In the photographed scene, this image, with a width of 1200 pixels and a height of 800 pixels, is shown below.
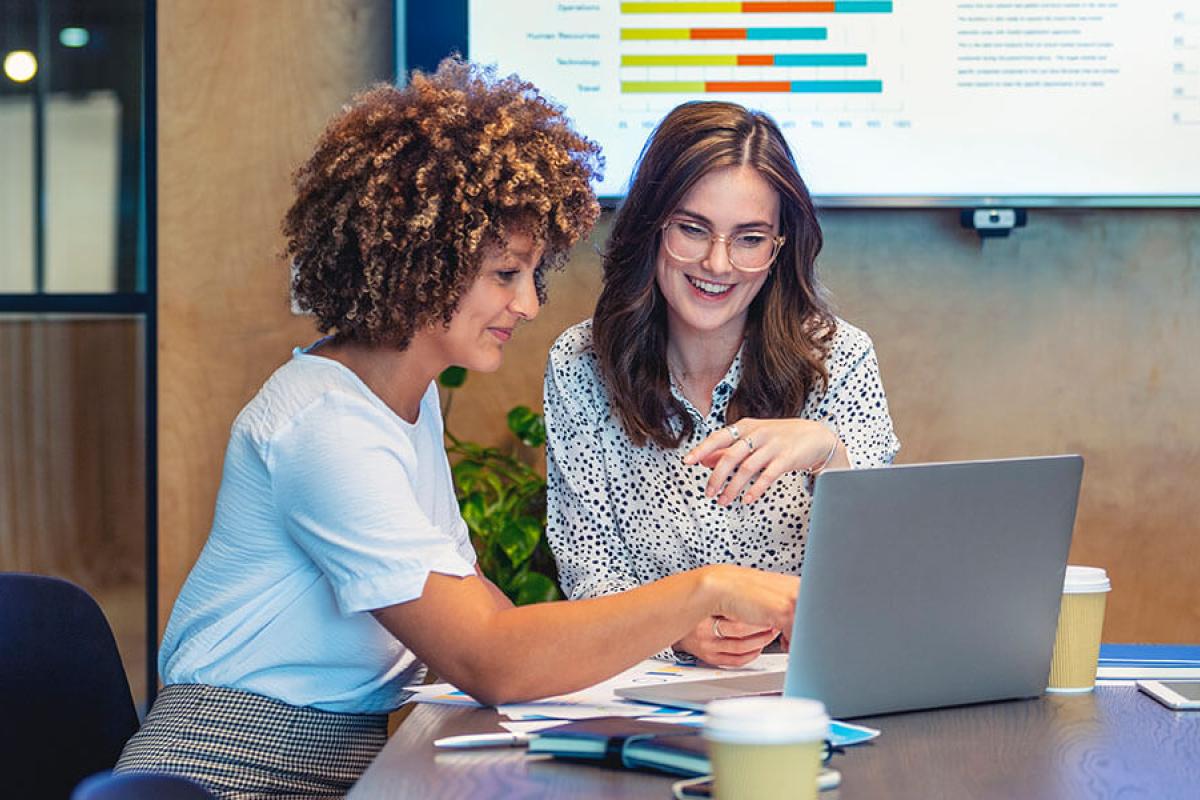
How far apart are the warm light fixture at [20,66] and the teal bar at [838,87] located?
150cm

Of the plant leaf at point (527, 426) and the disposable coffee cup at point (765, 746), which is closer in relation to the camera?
the disposable coffee cup at point (765, 746)

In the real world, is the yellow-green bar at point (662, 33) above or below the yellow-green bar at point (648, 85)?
above

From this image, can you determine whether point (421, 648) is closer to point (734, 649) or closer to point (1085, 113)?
point (734, 649)

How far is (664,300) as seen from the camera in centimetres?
205

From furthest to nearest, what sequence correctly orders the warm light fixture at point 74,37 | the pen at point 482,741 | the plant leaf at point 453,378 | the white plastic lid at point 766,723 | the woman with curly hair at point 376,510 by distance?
the warm light fixture at point 74,37, the plant leaf at point 453,378, the woman with curly hair at point 376,510, the pen at point 482,741, the white plastic lid at point 766,723

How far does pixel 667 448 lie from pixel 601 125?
923 mm

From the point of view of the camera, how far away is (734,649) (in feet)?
5.14

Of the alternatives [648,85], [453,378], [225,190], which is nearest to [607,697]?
[453,378]

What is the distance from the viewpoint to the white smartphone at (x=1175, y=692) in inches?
55.3

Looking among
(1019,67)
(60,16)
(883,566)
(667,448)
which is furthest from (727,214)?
(60,16)

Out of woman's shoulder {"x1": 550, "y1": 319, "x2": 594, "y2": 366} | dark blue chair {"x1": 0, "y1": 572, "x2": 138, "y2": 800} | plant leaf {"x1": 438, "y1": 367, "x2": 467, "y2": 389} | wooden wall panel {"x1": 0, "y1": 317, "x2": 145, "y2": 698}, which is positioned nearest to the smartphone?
dark blue chair {"x1": 0, "y1": 572, "x2": 138, "y2": 800}

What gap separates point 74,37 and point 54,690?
1.79 m

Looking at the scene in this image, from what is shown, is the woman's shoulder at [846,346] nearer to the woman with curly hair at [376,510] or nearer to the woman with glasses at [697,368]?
the woman with glasses at [697,368]

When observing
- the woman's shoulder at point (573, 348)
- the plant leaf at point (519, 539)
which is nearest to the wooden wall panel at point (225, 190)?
the plant leaf at point (519, 539)
